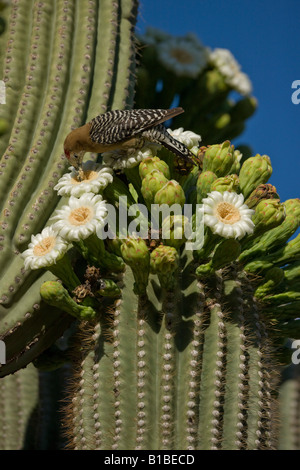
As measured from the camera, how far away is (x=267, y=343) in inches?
88.5

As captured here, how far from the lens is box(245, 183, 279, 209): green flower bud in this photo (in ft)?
7.55

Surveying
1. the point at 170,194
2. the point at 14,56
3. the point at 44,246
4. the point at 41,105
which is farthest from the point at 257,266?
the point at 14,56

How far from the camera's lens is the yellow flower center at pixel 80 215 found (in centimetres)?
215

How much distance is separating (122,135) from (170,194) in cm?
32

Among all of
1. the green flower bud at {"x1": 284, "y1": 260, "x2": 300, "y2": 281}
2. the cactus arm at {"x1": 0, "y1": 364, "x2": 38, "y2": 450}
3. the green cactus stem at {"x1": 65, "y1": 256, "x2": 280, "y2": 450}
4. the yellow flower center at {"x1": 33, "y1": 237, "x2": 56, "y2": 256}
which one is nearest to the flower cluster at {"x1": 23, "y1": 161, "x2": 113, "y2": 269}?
the yellow flower center at {"x1": 33, "y1": 237, "x2": 56, "y2": 256}

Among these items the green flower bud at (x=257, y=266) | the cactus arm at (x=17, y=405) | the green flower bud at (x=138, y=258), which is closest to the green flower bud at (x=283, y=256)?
the green flower bud at (x=257, y=266)

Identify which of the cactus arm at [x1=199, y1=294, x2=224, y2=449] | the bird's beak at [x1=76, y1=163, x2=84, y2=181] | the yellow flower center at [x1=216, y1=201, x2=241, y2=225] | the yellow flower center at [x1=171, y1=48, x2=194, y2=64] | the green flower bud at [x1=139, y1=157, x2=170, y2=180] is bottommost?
the cactus arm at [x1=199, y1=294, x2=224, y2=449]

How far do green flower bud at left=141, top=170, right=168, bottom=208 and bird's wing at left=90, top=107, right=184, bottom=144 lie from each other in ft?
0.61

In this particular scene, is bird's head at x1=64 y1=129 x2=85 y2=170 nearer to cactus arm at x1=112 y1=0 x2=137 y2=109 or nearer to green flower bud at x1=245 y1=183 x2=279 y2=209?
cactus arm at x1=112 y1=0 x2=137 y2=109

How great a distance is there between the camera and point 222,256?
2.10 m

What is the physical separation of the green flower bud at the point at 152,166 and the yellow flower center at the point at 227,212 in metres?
0.24

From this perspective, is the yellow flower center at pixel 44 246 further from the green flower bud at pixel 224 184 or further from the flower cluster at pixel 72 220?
the green flower bud at pixel 224 184

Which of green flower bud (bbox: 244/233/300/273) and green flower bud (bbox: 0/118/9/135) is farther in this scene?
green flower bud (bbox: 0/118/9/135)
